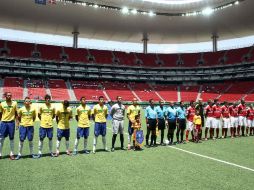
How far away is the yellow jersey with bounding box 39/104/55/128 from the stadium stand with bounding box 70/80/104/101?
35.9m

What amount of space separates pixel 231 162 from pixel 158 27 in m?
43.6

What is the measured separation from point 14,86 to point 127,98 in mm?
19275

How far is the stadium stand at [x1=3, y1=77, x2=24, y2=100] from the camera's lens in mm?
41781

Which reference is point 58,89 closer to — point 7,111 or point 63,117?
point 63,117

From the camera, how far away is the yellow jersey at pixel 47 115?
9.80 m

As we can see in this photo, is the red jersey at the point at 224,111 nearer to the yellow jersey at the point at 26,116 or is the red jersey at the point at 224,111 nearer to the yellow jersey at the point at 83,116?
the yellow jersey at the point at 83,116

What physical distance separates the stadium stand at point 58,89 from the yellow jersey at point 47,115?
35.1 m

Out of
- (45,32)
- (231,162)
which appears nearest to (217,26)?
(45,32)

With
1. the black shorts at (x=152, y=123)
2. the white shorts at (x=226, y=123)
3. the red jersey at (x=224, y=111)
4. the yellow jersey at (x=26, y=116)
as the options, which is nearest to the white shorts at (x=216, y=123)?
the white shorts at (x=226, y=123)

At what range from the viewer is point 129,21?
152ft

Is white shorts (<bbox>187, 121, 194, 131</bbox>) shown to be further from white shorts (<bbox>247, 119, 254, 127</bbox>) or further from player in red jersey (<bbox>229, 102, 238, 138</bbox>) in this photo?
white shorts (<bbox>247, 119, 254, 127</bbox>)

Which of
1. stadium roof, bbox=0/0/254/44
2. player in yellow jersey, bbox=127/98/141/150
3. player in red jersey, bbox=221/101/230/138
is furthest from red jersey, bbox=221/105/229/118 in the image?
stadium roof, bbox=0/0/254/44

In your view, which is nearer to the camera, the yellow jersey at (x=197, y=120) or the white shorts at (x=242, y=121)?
the yellow jersey at (x=197, y=120)

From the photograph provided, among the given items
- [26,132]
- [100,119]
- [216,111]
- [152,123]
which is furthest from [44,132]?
[216,111]
